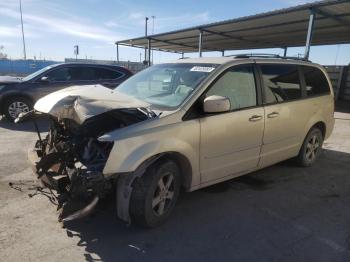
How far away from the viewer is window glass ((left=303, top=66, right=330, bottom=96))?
5.36 meters

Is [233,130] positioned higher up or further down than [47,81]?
further down

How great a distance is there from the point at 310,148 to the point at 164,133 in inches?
139

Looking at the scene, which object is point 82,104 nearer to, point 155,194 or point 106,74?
point 155,194

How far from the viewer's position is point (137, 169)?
126 inches

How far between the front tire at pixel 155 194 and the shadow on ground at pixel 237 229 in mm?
157

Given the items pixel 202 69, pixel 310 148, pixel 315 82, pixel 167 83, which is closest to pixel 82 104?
pixel 167 83

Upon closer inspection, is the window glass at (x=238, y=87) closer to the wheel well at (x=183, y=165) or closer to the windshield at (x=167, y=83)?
the windshield at (x=167, y=83)

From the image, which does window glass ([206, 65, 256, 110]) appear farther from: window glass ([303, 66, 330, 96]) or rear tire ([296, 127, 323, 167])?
rear tire ([296, 127, 323, 167])

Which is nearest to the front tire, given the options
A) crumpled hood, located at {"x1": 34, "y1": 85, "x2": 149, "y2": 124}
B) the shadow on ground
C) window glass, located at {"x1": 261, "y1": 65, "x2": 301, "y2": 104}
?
the shadow on ground

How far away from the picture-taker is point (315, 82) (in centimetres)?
555

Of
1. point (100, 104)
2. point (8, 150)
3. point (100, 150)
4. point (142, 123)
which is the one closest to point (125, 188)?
point (100, 150)

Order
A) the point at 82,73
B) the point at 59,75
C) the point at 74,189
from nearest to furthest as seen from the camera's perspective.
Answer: the point at 74,189
the point at 59,75
the point at 82,73

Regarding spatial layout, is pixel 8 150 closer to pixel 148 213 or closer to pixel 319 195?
pixel 148 213

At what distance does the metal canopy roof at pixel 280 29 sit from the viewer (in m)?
11.9
